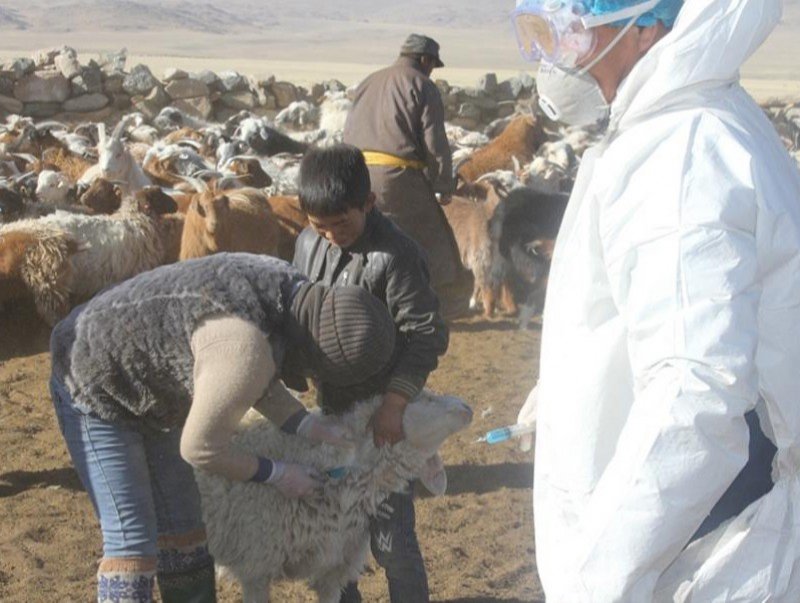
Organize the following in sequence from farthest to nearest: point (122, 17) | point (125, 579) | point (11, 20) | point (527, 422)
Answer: point (122, 17) → point (11, 20) → point (125, 579) → point (527, 422)

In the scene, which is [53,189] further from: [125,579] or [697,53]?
[697,53]

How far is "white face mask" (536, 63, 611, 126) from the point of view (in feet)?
7.12

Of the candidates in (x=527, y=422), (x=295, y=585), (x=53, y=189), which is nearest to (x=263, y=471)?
(x=527, y=422)

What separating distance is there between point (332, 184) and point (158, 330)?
2.45ft

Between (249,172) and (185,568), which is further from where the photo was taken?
(249,172)

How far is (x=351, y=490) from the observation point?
3701mm

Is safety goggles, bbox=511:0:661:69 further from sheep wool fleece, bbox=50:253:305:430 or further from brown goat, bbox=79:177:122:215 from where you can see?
brown goat, bbox=79:177:122:215

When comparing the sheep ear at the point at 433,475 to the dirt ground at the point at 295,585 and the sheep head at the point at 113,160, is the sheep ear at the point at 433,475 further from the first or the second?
the sheep head at the point at 113,160

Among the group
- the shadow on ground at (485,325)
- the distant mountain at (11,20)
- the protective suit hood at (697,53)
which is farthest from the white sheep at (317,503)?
the distant mountain at (11,20)

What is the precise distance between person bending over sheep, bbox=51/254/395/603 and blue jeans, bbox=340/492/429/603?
1.57ft

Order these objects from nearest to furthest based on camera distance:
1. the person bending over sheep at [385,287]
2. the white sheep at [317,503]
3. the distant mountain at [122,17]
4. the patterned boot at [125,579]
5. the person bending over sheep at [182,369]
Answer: the person bending over sheep at [182,369] → the patterned boot at [125,579] → the person bending over sheep at [385,287] → the white sheep at [317,503] → the distant mountain at [122,17]

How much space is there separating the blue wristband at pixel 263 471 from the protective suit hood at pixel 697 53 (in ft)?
5.88

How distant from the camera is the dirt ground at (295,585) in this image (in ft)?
15.5

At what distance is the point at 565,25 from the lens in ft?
6.79
